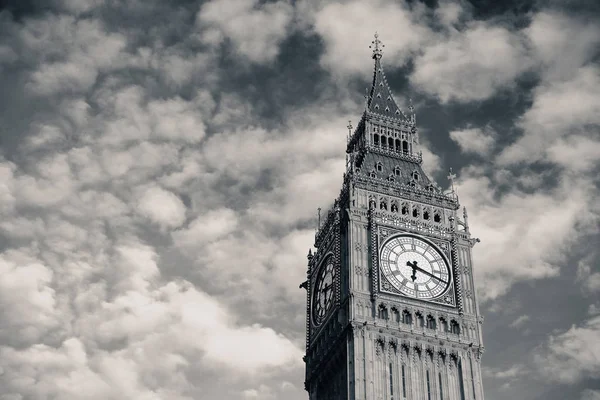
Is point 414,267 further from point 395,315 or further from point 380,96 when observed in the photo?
point 380,96

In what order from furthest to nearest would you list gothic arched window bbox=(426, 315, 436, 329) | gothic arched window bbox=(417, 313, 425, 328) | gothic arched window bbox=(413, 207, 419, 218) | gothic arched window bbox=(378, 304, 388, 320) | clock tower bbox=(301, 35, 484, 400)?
1. gothic arched window bbox=(413, 207, 419, 218)
2. gothic arched window bbox=(426, 315, 436, 329)
3. gothic arched window bbox=(417, 313, 425, 328)
4. gothic arched window bbox=(378, 304, 388, 320)
5. clock tower bbox=(301, 35, 484, 400)

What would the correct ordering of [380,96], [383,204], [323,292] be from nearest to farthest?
1. [323,292]
2. [383,204]
3. [380,96]

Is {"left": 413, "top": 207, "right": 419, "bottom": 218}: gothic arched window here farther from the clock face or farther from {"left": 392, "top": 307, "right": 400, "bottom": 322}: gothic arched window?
{"left": 392, "top": 307, "right": 400, "bottom": 322}: gothic arched window

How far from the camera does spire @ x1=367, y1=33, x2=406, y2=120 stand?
113 m

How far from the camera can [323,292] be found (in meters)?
96.6

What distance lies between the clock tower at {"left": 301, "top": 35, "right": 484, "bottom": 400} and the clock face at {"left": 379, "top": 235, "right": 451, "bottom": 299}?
0.10 m

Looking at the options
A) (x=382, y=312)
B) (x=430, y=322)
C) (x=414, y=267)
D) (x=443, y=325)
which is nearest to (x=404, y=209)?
(x=414, y=267)

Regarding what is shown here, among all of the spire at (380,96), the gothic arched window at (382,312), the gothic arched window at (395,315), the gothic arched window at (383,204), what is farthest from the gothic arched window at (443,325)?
the spire at (380,96)

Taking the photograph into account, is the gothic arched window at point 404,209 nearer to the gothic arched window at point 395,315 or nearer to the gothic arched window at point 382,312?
the gothic arched window at point 395,315

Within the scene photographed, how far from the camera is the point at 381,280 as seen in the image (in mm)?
89625

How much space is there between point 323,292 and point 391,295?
9682mm

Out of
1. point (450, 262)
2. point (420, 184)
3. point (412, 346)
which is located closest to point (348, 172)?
point (420, 184)

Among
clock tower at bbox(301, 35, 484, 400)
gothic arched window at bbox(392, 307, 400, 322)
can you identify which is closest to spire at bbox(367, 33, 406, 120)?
clock tower at bbox(301, 35, 484, 400)

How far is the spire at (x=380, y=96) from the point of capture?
112938 mm
